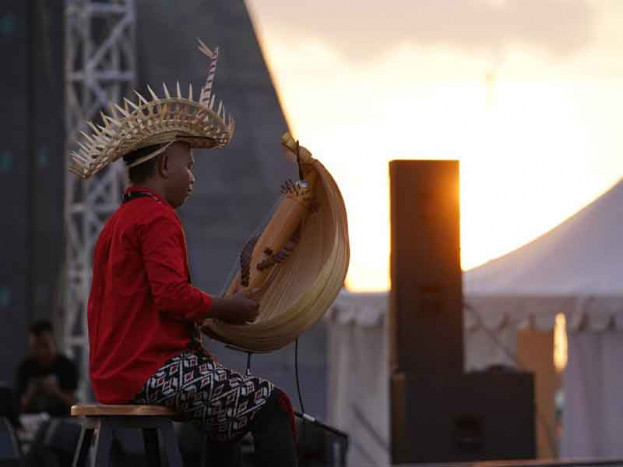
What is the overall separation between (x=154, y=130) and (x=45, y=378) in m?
6.55

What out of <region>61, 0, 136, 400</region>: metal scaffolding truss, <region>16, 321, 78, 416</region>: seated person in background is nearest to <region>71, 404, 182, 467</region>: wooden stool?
<region>16, 321, 78, 416</region>: seated person in background

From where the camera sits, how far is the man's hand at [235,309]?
459cm

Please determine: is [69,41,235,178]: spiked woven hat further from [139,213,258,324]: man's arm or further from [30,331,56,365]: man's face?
[30,331,56,365]: man's face

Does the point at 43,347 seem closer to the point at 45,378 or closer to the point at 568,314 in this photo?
the point at 45,378

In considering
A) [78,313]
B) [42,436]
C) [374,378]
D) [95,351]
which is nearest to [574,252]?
[374,378]

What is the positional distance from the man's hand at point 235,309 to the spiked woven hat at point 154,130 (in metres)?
0.49

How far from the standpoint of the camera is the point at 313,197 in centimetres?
492

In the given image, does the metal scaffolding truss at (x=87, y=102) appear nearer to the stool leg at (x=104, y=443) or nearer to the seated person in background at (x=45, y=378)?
the seated person in background at (x=45, y=378)

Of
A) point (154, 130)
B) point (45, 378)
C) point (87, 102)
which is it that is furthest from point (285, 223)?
point (87, 102)

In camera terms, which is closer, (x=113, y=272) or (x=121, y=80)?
(x=113, y=272)

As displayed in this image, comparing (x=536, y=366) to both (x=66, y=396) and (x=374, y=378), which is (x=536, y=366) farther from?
(x=66, y=396)

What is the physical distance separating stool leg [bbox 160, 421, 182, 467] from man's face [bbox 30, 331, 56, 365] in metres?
6.61

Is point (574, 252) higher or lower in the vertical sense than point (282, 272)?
higher

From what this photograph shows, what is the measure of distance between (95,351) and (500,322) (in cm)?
1008
